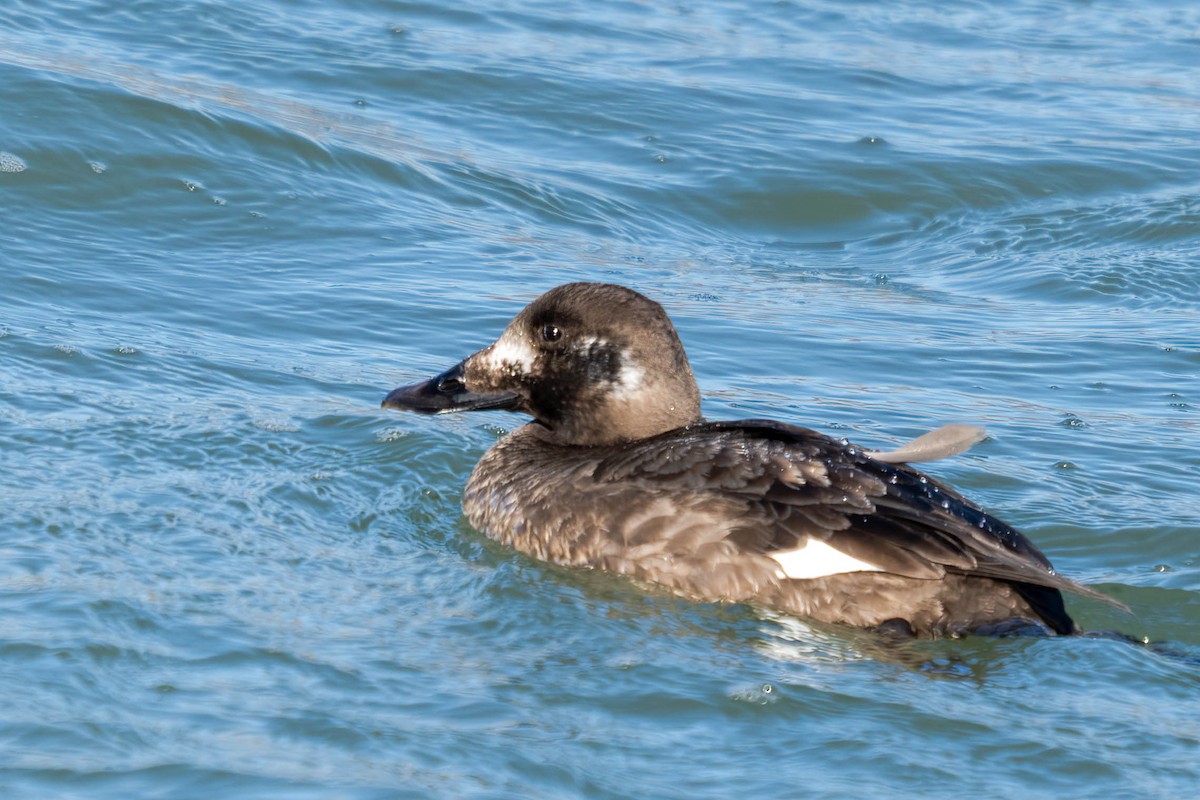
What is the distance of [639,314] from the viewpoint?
5844 mm

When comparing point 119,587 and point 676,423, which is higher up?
point 676,423

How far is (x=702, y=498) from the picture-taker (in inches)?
205

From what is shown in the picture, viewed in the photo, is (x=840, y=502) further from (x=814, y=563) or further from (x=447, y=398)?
(x=447, y=398)

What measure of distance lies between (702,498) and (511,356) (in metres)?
Result: 1.18

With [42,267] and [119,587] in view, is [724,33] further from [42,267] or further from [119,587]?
[119,587]

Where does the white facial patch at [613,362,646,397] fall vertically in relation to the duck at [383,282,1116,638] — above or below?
above

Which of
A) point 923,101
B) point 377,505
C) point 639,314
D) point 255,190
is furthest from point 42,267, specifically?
point 923,101

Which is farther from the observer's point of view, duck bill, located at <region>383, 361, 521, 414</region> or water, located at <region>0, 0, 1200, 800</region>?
duck bill, located at <region>383, 361, 521, 414</region>

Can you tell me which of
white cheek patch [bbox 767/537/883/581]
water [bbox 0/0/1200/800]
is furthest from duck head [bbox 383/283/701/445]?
white cheek patch [bbox 767/537/883/581]

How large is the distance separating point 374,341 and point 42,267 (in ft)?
5.49

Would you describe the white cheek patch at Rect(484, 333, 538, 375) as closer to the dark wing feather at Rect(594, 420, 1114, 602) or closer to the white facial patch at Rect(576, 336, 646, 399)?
the white facial patch at Rect(576, 336, 646, 399)

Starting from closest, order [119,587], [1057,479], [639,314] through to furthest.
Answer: [119,587], [639,314], [1057,479]

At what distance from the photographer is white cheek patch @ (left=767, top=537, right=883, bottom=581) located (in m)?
4.93

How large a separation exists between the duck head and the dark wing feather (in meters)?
0.42
